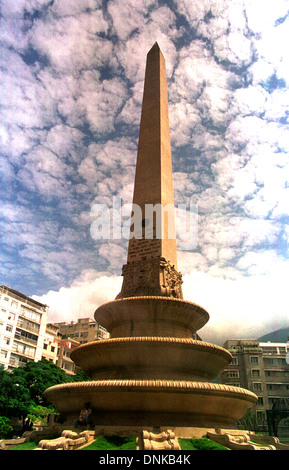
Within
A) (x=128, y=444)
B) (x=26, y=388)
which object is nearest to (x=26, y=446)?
(x=128, y=444)

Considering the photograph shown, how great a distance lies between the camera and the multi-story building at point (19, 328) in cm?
3759

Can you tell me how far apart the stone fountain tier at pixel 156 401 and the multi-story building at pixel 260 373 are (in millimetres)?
37729

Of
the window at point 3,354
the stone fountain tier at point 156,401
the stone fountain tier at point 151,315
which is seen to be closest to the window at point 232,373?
the window at point 3,354

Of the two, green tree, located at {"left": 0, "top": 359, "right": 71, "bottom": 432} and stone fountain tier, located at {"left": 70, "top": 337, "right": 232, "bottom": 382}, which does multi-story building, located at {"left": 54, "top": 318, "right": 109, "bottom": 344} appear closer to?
green tree, located at {"left": 0, "top": 359, "right": 71, "bottom": 432}

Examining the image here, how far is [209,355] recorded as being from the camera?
1198 cm

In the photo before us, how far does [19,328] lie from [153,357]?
32.1m

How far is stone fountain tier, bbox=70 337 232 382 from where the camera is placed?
1129cm

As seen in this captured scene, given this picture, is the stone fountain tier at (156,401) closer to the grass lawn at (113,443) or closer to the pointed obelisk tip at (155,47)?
the grass lawn at (113,443)

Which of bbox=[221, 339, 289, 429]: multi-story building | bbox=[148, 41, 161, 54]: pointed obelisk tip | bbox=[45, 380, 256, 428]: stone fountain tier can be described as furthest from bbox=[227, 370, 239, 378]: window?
bbox=[148, 41, 161, 54]: pointed obelisk tip

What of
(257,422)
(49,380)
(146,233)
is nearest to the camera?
(146,233)
